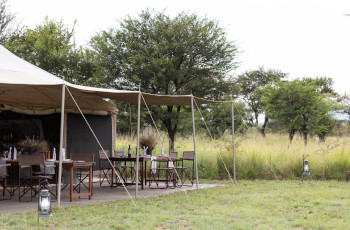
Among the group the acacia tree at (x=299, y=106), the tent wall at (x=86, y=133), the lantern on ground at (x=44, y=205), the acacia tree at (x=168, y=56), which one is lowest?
the lantern on ground at (x=44, y=205)

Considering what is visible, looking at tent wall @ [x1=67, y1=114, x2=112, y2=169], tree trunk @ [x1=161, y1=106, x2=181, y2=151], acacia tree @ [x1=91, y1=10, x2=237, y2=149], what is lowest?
tent wall @ [x1=67, y1=114, x2=112, y2=169]

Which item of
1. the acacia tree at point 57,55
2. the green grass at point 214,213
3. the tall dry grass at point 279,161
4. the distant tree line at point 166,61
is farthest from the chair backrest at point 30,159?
the acacia tree at point 57,55

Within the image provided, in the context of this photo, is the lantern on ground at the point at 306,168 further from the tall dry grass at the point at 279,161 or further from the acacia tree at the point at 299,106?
the acacia tree at the point at 299,106

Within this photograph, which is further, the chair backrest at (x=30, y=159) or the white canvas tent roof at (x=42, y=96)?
the white canvas tent roof at (x=42, y=96)

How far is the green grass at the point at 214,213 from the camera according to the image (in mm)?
5359

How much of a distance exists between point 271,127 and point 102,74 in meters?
15.8

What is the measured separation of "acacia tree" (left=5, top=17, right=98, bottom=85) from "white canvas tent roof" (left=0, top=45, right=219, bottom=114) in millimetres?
6353

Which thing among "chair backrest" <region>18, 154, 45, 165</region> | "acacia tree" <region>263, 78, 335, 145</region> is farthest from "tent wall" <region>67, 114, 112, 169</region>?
"acacia tree" <region>263, 78, 335, 145</region>

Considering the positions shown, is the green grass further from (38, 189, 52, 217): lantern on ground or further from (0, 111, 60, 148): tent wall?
(0, 111, 60, 148): tent wall

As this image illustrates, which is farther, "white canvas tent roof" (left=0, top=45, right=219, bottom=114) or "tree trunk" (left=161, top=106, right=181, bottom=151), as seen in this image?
"tree trunk" (left=161, top=106, right=181, bottom=151)

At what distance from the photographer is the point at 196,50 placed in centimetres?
1485

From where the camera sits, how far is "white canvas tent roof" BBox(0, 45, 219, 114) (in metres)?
7.71

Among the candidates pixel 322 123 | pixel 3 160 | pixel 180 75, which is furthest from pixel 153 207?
pixel 322 123

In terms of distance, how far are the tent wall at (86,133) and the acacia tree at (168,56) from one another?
11.8 feet
